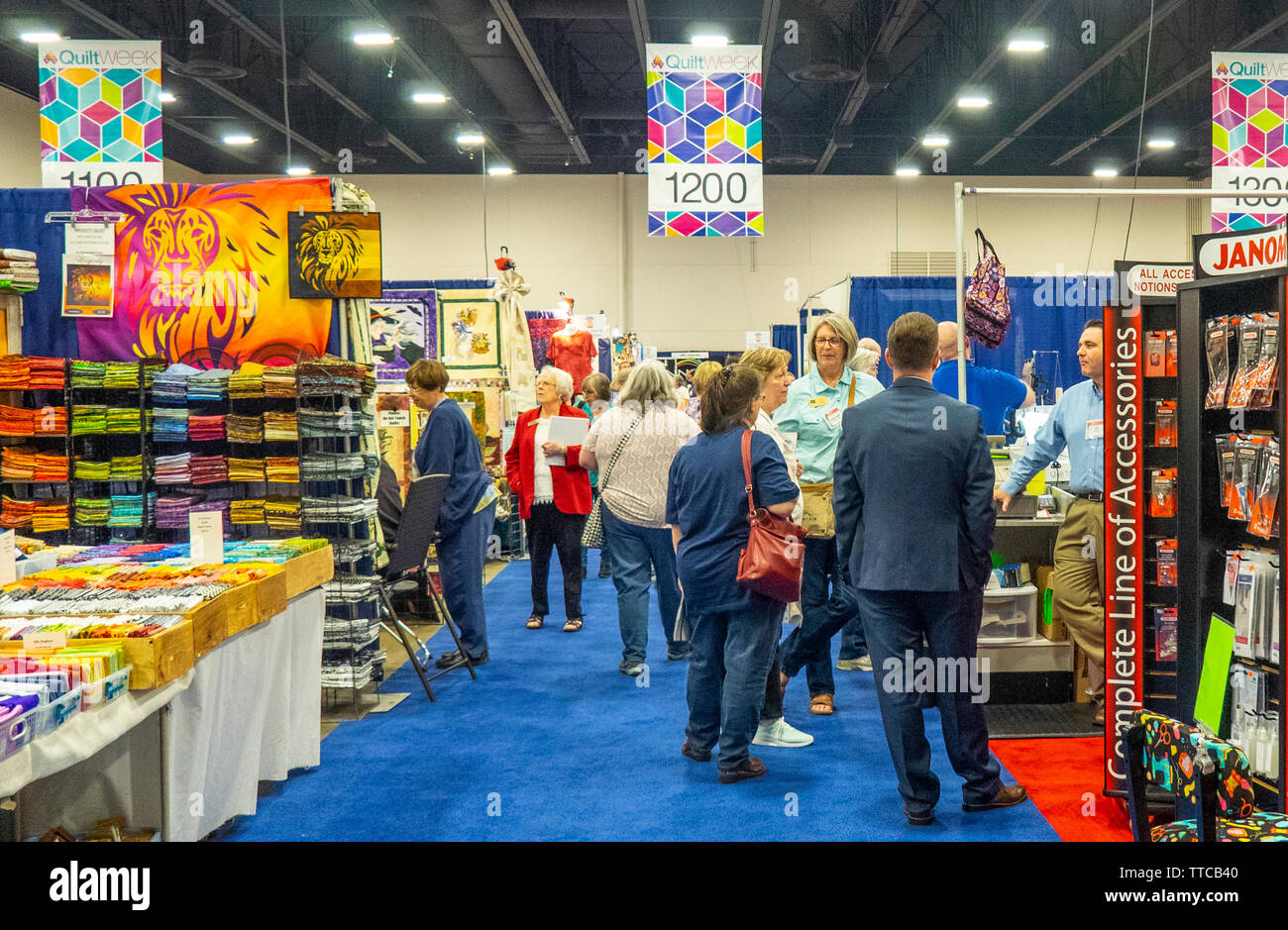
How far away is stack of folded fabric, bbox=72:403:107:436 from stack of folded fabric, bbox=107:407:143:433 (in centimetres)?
3

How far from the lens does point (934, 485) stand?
3092 millimetres

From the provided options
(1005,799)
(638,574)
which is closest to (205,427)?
(638,574)

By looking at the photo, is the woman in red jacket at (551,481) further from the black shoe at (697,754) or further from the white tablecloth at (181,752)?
the white tablecloth at (181,752)

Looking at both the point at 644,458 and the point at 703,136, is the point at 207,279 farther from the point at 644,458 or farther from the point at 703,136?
the point at 703,136

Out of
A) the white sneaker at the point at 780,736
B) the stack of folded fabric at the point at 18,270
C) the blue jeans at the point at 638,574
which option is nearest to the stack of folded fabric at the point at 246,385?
the stack of folded fabric at the point at 18,270

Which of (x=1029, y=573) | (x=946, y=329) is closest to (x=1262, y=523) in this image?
(x=1029, y=573)

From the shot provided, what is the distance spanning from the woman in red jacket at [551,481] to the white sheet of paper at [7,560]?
2.95 m

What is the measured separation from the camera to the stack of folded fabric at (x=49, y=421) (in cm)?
461

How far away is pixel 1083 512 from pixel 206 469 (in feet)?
12.3

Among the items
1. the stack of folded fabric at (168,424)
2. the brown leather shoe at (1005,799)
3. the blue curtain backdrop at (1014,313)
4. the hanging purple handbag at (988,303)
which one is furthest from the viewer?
the blue curtain backdrop at (1014,313)

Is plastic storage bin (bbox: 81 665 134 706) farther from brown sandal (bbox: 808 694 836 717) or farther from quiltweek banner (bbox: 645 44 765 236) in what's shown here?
quiltweek banner (bbox: 645 44 765 236)

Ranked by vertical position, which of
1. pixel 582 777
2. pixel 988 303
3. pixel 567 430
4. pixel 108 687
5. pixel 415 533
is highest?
pixel 988 303

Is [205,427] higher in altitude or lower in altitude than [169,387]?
lower

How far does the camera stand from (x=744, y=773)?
12.1ft
